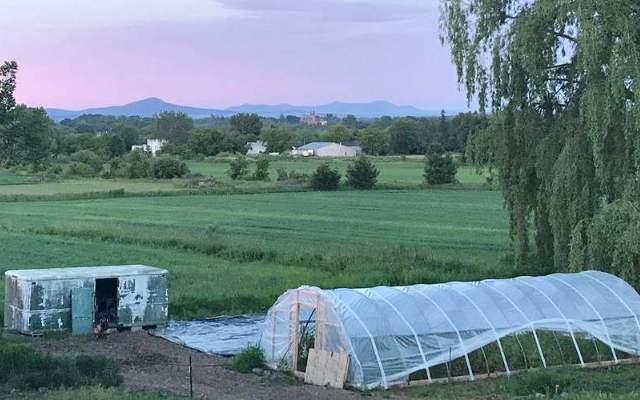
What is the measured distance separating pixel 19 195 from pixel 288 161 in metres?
52.9

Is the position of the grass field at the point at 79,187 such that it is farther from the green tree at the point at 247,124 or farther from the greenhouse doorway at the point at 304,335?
the green tree at the point at 247,124

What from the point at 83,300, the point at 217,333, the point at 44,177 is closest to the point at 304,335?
the point at 217,333

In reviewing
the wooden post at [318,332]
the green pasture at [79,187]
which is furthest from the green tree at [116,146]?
the wooden post at [318,332]

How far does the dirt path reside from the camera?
595 inches

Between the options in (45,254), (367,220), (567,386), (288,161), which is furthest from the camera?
(288,161)

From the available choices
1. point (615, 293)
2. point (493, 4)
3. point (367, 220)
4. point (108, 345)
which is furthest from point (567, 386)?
point (367, 220)

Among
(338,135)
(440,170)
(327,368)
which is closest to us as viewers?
(327,368)

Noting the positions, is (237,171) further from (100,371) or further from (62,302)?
(100,371)

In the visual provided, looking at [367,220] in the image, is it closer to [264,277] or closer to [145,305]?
[264,277]

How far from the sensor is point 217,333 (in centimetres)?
2116

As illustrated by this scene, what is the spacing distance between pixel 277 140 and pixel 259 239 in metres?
114

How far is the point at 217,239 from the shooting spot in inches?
1485

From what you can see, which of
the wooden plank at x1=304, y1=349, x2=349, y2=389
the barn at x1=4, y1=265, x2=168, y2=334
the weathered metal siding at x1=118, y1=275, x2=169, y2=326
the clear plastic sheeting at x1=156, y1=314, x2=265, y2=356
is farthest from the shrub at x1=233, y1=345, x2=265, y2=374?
the barn at x1=4, y1=265, x2=168, y2=334

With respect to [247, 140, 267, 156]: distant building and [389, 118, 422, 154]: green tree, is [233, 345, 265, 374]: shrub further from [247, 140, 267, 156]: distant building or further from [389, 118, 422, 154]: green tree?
[247, 140, 267, 156]: distant building
